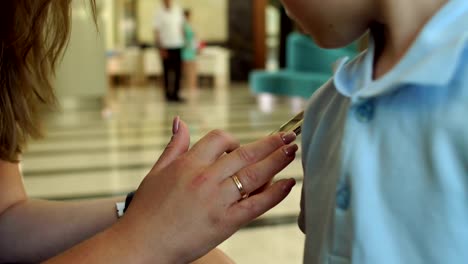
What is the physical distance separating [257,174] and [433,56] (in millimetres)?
234

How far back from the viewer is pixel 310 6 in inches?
23.1

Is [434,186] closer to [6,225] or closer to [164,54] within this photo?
[6,225]

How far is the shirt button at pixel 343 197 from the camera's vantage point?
0.59 m

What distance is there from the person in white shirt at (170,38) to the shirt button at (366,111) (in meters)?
6.55

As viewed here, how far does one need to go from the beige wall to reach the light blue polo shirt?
10.9 metres

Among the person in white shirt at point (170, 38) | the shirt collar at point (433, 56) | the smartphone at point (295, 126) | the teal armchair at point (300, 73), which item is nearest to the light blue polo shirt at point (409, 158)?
the shirt collar at point (433, 56)

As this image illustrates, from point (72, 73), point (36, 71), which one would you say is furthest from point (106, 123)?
point (36, 71)

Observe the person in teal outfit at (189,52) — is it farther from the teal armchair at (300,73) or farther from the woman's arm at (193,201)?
the woman's arm at (193,201)

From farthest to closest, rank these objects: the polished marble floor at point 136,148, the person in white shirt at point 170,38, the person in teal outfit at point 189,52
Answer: the person in teal outfit at point 189,52 < the person in white shirt at point 170,38 < the polished marble floor at point 136,148

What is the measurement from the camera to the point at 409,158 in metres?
0.56

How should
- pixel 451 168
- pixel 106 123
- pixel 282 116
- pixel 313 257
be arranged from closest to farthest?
pixel 451 168 < pixel 313 257 < pixel 106 123 < pixel 282 116

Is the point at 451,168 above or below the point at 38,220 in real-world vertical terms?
above

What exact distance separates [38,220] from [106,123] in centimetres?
439

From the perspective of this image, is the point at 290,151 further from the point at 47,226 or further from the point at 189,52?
the point at 189,52
